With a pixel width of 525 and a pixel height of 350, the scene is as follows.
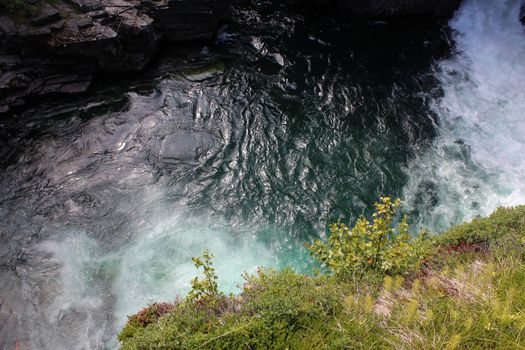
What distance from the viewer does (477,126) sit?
15250mm

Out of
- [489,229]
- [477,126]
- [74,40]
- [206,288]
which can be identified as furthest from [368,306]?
[74,40]

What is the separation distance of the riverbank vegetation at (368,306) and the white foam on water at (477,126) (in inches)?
164

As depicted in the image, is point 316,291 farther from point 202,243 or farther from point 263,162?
point 263,162

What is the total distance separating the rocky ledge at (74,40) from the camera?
45.1ft

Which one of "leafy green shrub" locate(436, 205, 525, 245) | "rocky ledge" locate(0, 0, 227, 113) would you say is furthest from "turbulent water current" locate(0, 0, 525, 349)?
"leafy green shrub" locate(436, 205, 525, 245)

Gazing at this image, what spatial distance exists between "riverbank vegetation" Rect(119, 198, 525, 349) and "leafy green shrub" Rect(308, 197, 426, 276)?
0.02 metres

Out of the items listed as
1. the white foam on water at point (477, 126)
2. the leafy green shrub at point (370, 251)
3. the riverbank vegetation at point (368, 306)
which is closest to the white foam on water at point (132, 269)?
the riverbank vegetation at point (368, 306)

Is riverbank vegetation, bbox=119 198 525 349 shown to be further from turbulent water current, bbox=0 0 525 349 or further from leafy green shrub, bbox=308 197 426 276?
turbulent water current, bbox=0 0 525 349

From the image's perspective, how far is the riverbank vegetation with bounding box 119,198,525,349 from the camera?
20.9ft

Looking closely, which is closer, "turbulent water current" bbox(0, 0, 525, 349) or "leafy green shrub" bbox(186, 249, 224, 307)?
"leafy green shrub" bbox(186, 249, 224, 307)

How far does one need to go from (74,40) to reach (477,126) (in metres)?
13.9

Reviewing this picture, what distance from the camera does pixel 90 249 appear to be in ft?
36.7

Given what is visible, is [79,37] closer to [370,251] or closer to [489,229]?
[370,251]

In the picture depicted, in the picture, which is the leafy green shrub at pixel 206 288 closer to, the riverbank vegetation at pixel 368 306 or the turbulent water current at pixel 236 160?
the riverbank vegetation at pixel 368 306
